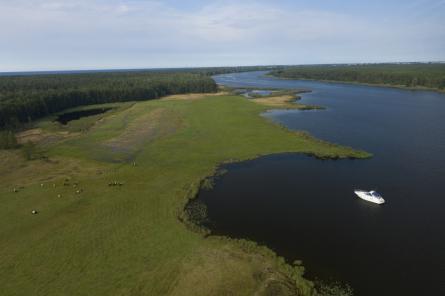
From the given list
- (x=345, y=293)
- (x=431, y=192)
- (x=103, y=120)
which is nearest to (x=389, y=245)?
(x=345, y=293)

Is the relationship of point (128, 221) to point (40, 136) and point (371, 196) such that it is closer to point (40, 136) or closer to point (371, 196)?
point (371, 196)

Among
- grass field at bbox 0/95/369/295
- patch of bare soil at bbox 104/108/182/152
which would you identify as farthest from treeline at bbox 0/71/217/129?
patch of bare soil at bbox 104/108/182/152

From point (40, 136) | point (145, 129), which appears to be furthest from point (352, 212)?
point (40, 136)

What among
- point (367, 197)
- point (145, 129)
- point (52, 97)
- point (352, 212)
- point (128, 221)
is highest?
point (52, 97)

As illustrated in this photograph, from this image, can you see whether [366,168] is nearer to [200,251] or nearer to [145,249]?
[200,251]

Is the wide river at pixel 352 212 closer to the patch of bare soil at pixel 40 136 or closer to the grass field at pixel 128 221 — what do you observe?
the grass field at pixel 128 221

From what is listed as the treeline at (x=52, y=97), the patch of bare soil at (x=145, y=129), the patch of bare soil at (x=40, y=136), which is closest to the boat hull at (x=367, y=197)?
the patch of bare soil at (x=145, y=129)
